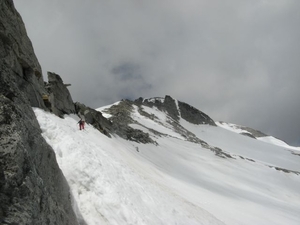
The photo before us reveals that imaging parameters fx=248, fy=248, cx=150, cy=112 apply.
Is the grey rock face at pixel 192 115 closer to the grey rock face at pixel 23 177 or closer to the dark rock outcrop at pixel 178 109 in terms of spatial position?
the dark rock outcrop at pixel 178 109

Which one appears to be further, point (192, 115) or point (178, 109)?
point (178, 109)

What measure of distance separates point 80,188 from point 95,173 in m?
1.44

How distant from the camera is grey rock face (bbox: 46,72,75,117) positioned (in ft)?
80.8

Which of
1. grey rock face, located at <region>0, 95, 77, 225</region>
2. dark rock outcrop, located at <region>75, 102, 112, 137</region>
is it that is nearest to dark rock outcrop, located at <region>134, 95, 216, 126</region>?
dark rock outcrop, located at <region>75, 102, 112, 137</region>

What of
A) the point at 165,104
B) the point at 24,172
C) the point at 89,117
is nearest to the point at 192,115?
the point at 165,104

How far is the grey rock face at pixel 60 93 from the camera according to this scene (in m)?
24.6

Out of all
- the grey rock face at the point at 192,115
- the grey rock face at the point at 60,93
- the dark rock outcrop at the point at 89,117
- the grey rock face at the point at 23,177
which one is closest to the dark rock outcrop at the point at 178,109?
the grey rock face at the point at 192,115

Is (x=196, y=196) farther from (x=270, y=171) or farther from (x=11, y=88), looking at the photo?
(x=270, y=171)

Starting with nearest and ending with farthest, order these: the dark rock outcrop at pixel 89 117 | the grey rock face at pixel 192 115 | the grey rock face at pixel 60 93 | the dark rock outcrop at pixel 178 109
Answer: the grey rock face at pixel 60 93 → the dark rock outcrop at pixel 89 117 → the dark rock outcrop at pixel 178 109 → the grey rock face at pixel 192 115

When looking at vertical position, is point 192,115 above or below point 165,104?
above

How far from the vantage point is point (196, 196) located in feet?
75.0

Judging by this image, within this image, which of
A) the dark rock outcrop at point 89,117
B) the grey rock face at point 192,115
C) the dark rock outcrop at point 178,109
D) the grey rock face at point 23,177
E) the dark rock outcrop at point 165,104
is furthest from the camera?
the grey rock face at point 192,115

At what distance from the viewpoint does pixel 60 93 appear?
26609 mm

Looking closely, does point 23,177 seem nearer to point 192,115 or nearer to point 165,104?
point 165,104
